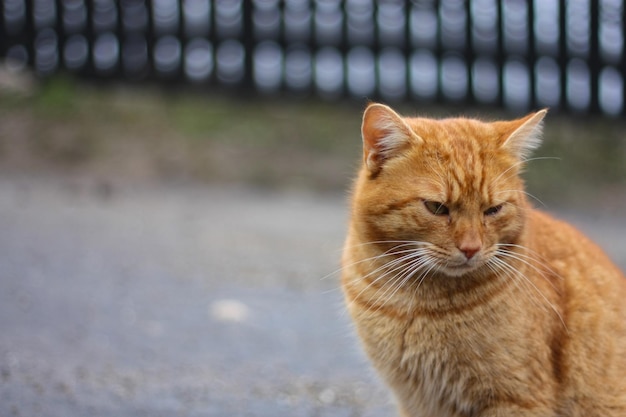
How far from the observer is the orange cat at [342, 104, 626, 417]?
269 centimetres

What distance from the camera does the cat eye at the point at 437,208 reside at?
2.71 metres

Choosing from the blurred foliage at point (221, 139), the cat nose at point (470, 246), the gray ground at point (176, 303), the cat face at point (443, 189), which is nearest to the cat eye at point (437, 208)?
the cat face at point (443, 189)

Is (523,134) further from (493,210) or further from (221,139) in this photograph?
(221,139)

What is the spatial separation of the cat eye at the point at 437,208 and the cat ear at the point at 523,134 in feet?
1.05

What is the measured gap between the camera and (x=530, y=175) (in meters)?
7.45

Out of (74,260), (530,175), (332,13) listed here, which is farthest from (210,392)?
(332,13)

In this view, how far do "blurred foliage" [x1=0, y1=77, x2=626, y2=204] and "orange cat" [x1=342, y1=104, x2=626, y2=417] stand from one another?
4305mm

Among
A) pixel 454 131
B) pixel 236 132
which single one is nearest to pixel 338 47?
pixel 236 132

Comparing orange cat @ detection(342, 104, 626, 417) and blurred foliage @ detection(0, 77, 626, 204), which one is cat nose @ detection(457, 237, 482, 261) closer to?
orange cat @ detection(342, 104, 626, 417)

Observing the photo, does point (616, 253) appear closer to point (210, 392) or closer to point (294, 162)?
point (294, 162)

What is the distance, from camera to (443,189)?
271cm

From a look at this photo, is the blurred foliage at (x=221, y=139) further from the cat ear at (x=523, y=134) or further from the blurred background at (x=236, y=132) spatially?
the cat ear at (x=523, y=134)

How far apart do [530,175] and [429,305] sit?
4.90 metres

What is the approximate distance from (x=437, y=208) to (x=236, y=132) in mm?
5294
